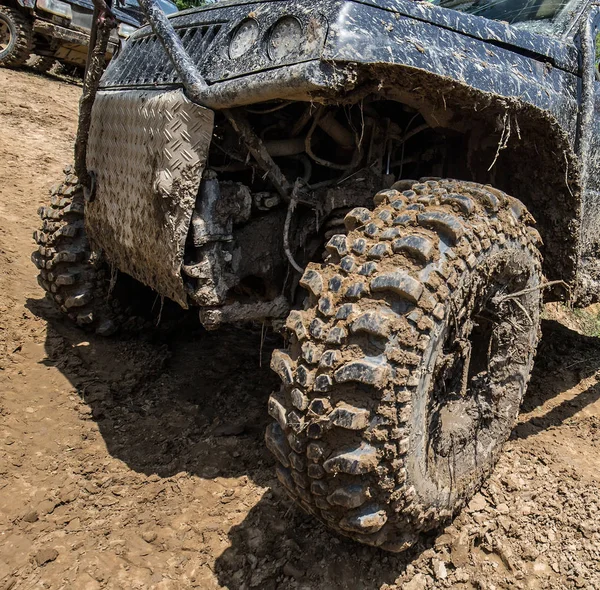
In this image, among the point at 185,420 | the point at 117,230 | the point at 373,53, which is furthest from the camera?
the point at 185,420

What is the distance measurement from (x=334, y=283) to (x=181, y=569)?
1152 mm

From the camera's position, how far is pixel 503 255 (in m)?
2.27

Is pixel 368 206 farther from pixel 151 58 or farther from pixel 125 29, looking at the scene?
pixel 125 29

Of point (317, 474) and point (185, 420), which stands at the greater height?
point (317, 474)

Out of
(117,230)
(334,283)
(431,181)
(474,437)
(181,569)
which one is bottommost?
(181,569)

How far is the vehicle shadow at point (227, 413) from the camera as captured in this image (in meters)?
2.22

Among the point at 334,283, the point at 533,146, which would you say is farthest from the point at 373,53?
the point at 533,146

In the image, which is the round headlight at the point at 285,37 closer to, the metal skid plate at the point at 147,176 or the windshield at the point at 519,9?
the metal skid plate at the point at 147,176

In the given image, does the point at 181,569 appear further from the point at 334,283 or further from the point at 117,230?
the point at 117,230

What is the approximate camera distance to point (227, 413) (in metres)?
3.27

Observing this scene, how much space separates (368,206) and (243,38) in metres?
0.83

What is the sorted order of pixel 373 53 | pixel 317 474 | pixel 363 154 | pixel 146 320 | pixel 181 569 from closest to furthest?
1. pixel 317 474
2. pixel 373 53
3. pixel 181 569
4. pixel 363 154
5. pixel 146 320

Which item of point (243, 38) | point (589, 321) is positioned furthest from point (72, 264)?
point (589, 321)

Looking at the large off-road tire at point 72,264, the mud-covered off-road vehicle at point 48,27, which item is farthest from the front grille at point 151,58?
the mud-covered off-road vehicle at point 48,27
